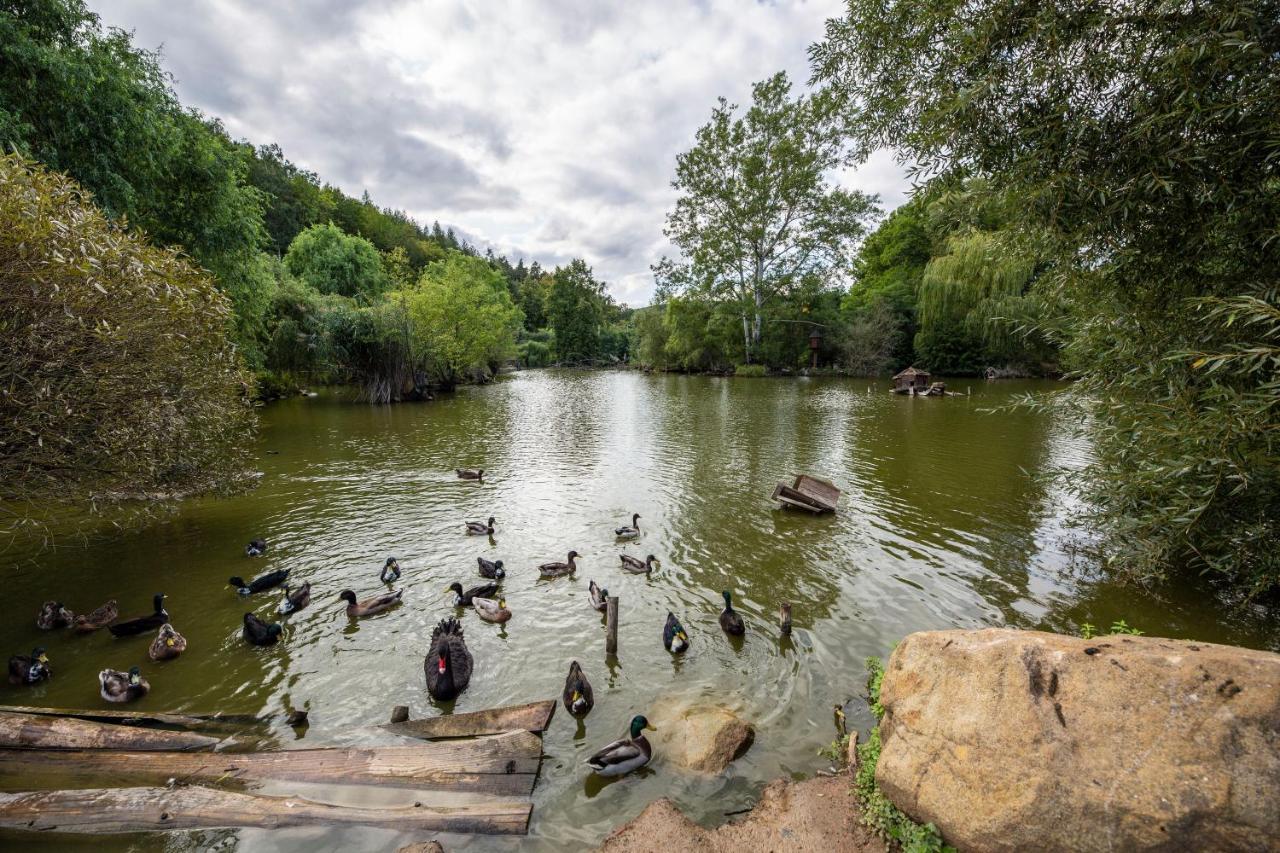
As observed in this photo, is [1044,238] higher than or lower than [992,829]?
higher

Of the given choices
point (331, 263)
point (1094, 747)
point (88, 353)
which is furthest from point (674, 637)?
point (331, 263)

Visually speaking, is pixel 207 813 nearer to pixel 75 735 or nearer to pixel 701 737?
pixel 75 735

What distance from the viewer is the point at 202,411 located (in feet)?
31.0

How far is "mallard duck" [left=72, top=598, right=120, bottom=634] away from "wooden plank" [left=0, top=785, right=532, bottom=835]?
4.35 m

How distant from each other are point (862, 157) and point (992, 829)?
9509mm

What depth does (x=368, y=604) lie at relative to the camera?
28.7 feet

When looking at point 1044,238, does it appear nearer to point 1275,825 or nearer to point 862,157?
point 862,157

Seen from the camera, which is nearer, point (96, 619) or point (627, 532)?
point (96, 619)

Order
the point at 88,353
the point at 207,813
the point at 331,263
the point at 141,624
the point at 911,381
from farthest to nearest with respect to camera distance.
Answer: the point at 331,263 < the point at 911,381 < the point at 141,624 < the point at 88,353 < the point at 207,813

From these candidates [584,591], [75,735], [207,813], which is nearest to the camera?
[207,813]

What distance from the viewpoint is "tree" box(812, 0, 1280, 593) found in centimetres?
516

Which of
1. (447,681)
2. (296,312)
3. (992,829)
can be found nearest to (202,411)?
(447,681)

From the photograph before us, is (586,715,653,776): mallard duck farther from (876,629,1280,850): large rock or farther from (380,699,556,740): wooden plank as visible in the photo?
(876,629,1280,850): large rock

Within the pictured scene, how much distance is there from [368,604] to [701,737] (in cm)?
638
